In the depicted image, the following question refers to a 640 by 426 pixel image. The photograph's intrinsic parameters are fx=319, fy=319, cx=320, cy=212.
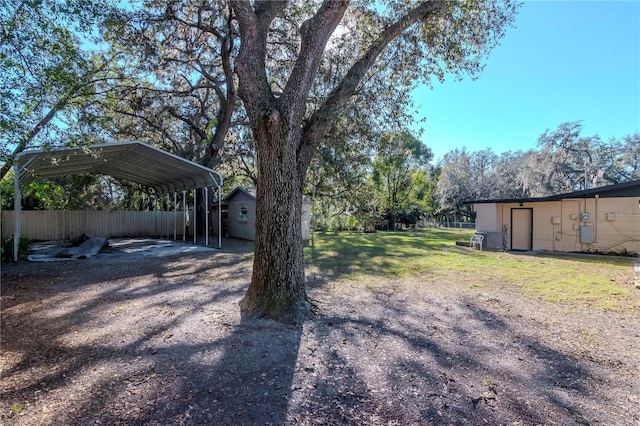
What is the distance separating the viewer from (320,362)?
2.98 m

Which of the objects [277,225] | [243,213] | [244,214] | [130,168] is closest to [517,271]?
[277,225]

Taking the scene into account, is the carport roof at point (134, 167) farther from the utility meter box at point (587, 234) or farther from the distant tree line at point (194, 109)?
the utility meter box at point (587, 234)

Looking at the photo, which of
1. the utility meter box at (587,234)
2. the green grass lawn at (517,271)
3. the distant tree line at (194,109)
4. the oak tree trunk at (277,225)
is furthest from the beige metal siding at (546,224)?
the oak tree trunk at (277,225)

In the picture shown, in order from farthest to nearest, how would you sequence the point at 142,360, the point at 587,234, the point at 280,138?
1. the point at 587,234
2. the point at 280,138
3. the point at 142,360

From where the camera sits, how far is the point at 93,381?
2.57m

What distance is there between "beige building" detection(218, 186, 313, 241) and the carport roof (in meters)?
2.84

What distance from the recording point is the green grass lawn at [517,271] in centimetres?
565

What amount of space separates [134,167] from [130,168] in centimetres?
46

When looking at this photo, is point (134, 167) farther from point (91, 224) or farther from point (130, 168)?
point (91, 224)

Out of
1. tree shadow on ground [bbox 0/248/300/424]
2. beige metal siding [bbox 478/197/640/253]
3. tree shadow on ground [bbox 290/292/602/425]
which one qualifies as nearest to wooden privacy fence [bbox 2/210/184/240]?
tree shadow on ground [bbox 0/248/300/424]

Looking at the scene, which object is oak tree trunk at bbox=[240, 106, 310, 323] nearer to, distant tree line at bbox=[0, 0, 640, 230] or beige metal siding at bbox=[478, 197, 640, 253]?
distant tree line at bbox=[0, 0, 640, 230]

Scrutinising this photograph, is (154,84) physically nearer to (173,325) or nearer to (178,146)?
(178,146)

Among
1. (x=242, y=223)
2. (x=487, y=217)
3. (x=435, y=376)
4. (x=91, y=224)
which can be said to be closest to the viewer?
(x=435, y=376)

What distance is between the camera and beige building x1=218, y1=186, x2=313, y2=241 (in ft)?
50.4
